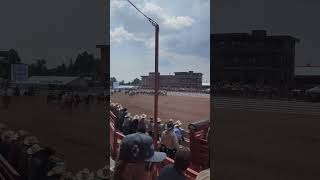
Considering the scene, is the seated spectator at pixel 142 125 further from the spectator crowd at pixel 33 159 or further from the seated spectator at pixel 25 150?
the seated spectator at pixel 25 150

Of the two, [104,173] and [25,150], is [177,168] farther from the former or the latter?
→ [25,150]

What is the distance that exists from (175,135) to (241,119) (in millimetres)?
619

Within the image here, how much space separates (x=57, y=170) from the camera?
3.98m

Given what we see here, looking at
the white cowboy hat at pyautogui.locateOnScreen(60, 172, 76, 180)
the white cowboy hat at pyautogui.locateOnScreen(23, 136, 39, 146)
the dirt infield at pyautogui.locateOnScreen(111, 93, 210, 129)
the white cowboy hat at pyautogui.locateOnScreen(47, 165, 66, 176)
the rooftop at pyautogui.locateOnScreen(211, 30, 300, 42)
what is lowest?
the white cowboy hat at pyautogui.locateOnScreen(60, 172, 76, 180)

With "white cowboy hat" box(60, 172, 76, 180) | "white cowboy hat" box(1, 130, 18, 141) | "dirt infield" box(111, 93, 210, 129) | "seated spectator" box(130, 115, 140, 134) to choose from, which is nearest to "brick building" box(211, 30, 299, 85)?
"dirt infield" box(111, 93, 210, 129)

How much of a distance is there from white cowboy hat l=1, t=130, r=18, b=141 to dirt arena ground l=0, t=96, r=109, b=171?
5cm

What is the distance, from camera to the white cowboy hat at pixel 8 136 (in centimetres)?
408

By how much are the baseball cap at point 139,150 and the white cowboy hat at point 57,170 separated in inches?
19.7

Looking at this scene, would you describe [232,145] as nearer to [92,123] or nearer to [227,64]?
[227,64]

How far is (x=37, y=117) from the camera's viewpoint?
4094mm

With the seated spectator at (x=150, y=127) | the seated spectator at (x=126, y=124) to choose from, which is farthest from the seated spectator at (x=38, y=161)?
the seated spectator at (x=150, y=127)

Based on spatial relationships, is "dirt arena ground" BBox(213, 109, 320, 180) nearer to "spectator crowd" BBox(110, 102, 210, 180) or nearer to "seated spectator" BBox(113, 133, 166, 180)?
"spectator crowd" BBox(110, 102, 210, 180)

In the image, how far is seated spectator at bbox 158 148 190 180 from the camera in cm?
366

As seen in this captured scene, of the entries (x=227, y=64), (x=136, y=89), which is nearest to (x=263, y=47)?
(x=227, y=64)
